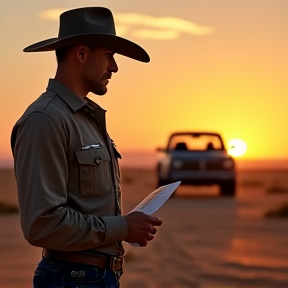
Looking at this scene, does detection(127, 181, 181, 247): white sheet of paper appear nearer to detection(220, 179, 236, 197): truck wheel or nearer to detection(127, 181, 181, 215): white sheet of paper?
detection(127, 181, 181, 215): white sheet of paper

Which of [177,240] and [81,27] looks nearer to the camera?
[81,27]

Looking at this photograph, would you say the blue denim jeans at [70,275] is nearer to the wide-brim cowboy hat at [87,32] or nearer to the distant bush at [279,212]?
the wide-brim cowboy hat at [87,32]

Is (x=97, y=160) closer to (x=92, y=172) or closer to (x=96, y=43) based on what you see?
(x=92, y=172)

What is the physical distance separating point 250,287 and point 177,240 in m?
4.88

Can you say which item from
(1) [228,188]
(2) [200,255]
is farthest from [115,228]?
(1) [228,188]

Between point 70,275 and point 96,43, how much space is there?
3.00 ft

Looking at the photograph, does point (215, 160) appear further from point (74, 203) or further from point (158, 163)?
point (74, 203)

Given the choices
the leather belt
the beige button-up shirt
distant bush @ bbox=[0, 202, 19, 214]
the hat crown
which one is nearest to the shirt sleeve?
the beige button-up shirt

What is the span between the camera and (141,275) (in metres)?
10.2

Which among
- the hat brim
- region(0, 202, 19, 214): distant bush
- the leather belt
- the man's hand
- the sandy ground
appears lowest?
region(0, 202, 19, 214): distant bush

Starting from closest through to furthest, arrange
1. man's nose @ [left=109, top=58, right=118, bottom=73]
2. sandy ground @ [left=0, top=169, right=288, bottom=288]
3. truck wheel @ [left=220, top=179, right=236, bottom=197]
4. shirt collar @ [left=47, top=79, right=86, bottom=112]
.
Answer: shirt collar @ [left=47, top=79, right=86, bottom=112]
man's nose @ [left=109, top=58, right=118, bottom=73]
sandy ground @ [left=0, top=169, right=288, bottom=288]
truck wheel @ [left=220, top=179, right=236, bottom=197]

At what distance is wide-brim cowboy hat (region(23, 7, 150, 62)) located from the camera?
358 cm

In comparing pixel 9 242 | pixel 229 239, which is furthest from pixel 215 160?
pixel 9 242

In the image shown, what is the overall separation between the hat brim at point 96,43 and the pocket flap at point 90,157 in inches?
17.6
